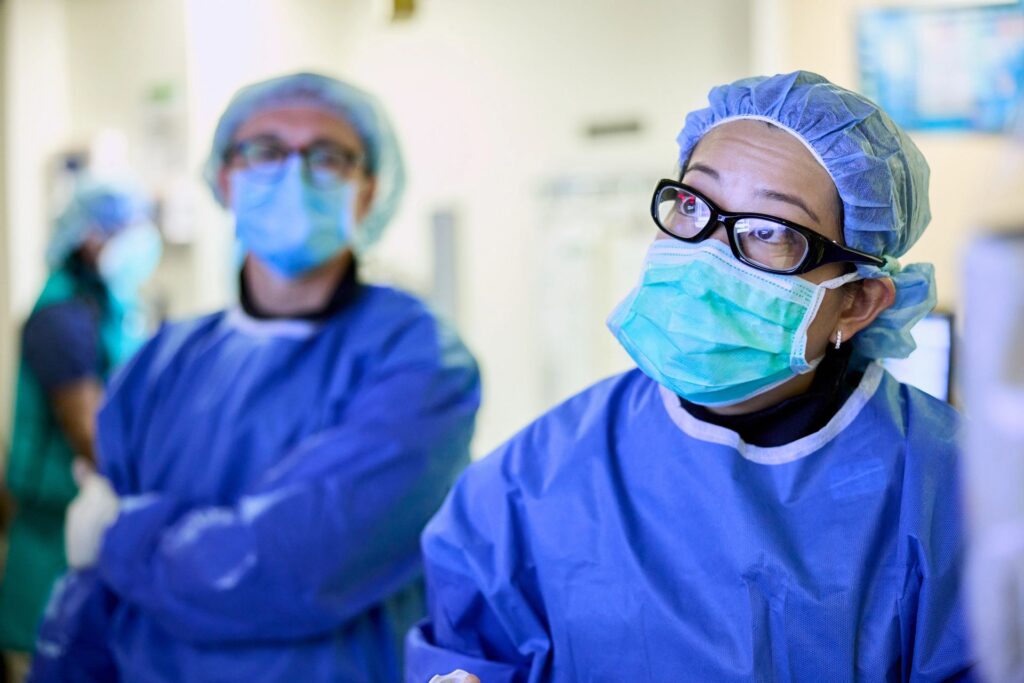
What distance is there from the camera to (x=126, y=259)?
2.80 m

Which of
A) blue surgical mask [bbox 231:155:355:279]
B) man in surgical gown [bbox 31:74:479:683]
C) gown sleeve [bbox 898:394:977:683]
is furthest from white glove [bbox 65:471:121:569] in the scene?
gown sleeve [bbox 898:394:977:683]

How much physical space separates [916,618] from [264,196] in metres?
1.18

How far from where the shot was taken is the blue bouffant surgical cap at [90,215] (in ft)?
8.94

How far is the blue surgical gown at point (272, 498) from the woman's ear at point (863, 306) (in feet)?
2.12

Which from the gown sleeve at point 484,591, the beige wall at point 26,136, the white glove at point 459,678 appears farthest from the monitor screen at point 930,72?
the beige wall at point 26,136

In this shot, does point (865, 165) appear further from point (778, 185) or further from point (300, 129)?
point (300, 129)

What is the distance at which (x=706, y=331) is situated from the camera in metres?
1.12

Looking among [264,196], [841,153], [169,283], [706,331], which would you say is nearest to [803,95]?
[841,153]

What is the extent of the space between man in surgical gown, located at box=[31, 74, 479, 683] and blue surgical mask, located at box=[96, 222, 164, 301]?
106 cm

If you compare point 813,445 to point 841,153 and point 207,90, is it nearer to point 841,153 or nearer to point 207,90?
point 841,153

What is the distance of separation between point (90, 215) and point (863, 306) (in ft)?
7.34

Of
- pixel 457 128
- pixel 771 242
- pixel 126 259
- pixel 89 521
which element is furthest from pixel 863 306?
pixel 457 128

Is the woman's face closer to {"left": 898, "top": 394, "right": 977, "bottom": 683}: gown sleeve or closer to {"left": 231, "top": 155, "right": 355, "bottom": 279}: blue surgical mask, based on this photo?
{"left": 898, "top": 394, "right": 977, "bottom": 683}: gown sleeve

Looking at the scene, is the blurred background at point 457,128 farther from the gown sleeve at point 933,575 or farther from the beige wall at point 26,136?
the gown sleeve at point 933,575
